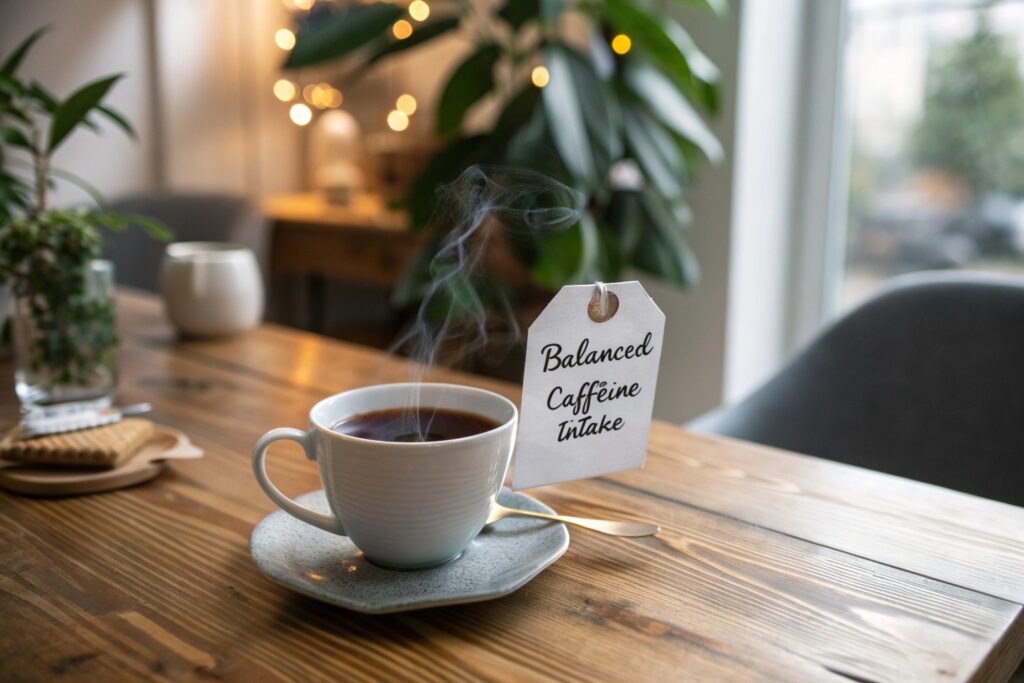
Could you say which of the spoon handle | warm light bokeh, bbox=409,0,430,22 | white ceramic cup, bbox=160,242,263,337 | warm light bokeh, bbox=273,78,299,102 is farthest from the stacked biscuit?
warm light bokeh, bbox=273,78,299,102

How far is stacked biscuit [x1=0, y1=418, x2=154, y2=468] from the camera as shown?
0.85 m

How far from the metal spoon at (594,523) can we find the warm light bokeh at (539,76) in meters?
1.31

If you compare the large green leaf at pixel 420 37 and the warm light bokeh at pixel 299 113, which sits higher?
the large green leaf at pixel 420 37

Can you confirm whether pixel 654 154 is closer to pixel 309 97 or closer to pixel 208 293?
pixel 208 293

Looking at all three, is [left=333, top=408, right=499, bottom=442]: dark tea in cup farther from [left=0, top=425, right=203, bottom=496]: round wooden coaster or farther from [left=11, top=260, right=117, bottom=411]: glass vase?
[left=11, top=260, right=117, bottom=411]: glass vase

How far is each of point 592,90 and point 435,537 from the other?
139 centimetres

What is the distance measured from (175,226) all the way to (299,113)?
87 centimetres

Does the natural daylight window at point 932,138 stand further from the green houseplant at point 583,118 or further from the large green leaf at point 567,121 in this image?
the large green leaf at point 567,121

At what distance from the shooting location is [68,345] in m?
1.04

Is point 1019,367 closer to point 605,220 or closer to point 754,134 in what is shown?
point 605,220

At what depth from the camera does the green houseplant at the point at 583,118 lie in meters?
→ 1.79

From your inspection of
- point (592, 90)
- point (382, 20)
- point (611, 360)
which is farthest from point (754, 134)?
point (611, 360)

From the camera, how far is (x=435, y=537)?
2.11ft

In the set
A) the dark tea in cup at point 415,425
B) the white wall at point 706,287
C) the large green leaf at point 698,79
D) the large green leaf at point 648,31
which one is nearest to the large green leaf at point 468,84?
the large green leaf at point 648,31
